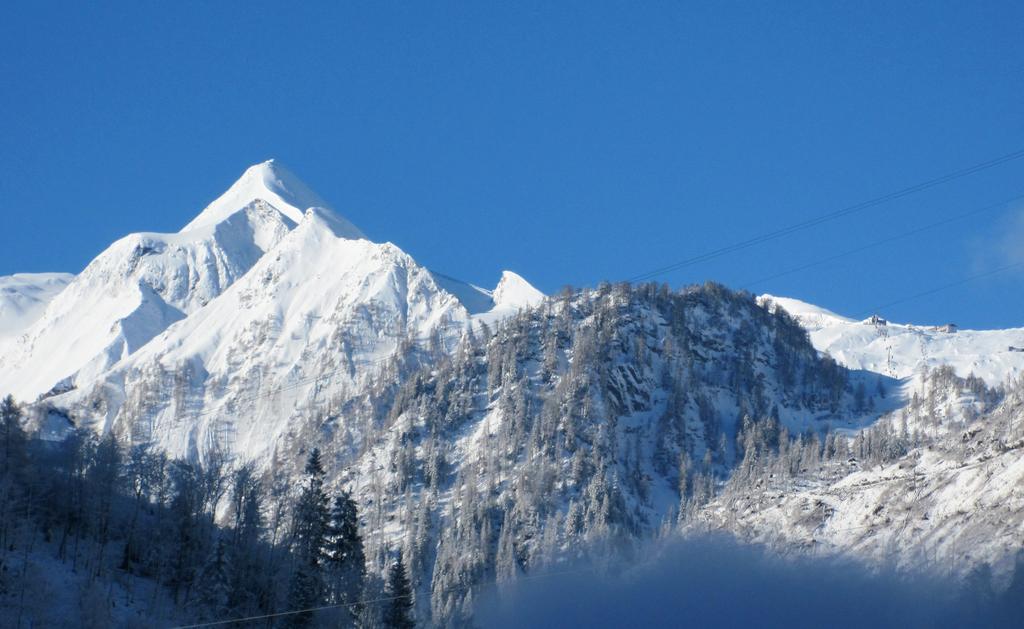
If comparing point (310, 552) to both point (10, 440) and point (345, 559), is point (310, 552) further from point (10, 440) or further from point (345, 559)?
→ point (10, 440)

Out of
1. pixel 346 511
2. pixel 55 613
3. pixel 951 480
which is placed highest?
pixel 951 480

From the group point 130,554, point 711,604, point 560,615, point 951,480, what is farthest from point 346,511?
point 951,480

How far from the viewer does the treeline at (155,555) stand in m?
101

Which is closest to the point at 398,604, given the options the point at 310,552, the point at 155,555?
the point at 310,552

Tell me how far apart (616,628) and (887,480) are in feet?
165

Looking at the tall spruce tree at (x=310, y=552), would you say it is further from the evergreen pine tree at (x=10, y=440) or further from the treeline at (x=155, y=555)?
the evergreen pine tree at (x=10, y=440)

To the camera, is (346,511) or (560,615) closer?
(346,511)

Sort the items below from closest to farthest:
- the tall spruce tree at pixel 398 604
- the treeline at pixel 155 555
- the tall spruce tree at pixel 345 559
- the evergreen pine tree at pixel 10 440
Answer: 1. the treeline at pixel 155 555
2. the tall spruce tree at pixel 398 604
3. the tall spruce tree at pixel 345 559
4. the evergreen pine tree at pixel 10 440

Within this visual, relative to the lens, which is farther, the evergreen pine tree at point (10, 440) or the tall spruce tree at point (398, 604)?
the evergreen pine tree at point (10, 440)

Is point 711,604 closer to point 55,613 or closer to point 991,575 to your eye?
point 991,575

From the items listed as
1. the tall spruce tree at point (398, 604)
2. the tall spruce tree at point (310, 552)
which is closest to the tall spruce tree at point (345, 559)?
the tall spruce tree at point (310, 552)

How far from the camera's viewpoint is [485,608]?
183125 mm

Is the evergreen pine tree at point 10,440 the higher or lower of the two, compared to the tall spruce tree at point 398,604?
higher

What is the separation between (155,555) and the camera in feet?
372
